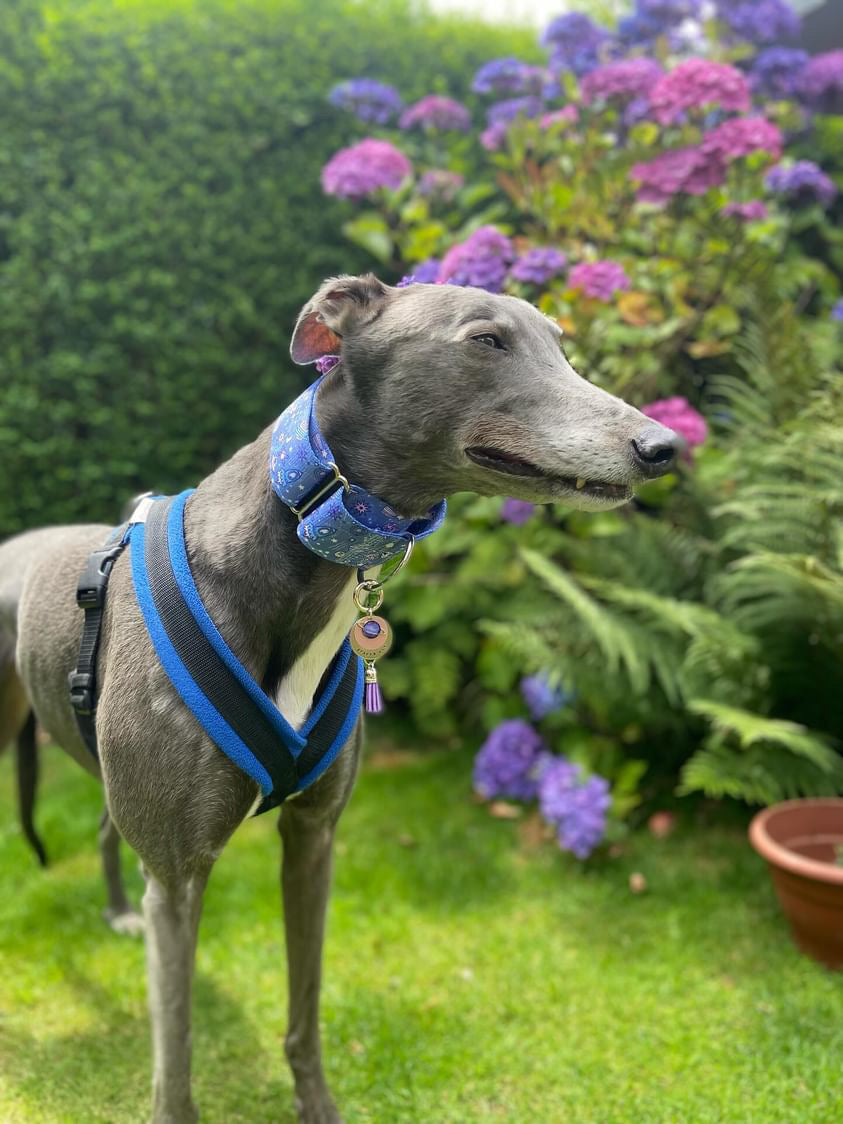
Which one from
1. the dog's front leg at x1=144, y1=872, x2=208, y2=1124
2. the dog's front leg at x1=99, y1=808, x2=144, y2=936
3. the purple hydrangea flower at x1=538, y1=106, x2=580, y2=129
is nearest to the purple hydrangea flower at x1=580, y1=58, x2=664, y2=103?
the purple hydrangea flower at x1=538, y1=106, x2=580, y2=129

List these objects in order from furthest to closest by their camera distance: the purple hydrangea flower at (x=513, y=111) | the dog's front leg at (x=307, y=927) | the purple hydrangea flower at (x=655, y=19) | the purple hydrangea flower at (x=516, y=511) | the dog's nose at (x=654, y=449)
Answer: the purple hydrangea flower at (x=655, y=19) → the purple hydrangea flower at (x=513, y=111) → the purple hydrangea flower at (x=516, y=511) → the dog's front leg at (x=307, y=927) → the dog's nose at (x=654, y=449)

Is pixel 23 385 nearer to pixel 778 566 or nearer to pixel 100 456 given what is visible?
pixel 100 456

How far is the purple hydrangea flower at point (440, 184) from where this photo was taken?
5160 millimetres

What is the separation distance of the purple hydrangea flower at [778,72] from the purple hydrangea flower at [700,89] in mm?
1260

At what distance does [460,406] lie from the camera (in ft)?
6.42

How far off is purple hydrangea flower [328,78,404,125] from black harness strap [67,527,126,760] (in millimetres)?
3931

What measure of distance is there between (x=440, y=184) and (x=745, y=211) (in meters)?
1.61

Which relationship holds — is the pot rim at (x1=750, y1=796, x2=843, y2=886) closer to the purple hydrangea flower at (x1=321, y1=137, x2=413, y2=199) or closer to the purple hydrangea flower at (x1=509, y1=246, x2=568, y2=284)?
the purple hydrangea flower at (x1=509, y1=246, x2=568, y2=284)

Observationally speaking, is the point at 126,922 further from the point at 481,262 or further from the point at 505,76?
the point at 505,76

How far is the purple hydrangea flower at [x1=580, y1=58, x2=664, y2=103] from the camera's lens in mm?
4645

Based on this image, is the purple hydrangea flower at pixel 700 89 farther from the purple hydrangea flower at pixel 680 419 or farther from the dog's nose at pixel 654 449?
the dog's nose at pixel 654 449

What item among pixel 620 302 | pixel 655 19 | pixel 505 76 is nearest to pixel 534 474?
pixel 620 302

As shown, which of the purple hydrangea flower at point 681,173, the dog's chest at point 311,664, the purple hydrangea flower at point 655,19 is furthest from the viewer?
the purple hydrangea flower at point 655,19

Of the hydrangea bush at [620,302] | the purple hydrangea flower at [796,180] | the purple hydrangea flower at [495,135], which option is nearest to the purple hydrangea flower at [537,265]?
the hydrangea bush at [620,302]
